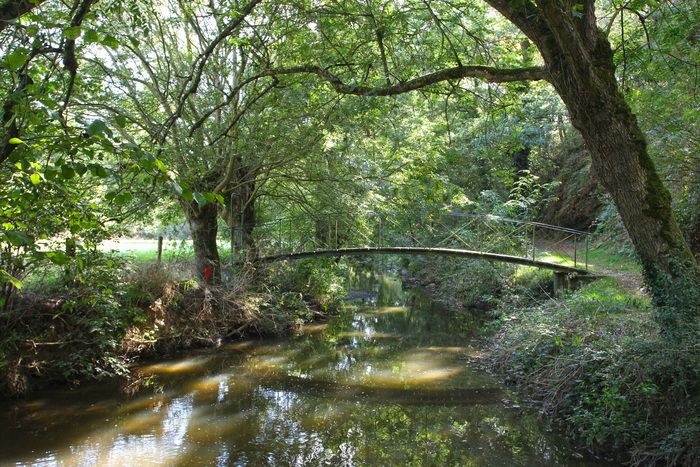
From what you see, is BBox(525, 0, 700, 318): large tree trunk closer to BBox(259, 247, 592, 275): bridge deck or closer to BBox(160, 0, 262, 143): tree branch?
BBox(160, 0, 262, 143): tree branch

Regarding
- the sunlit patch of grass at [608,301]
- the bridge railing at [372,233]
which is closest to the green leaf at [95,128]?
the sunlit patch of grass at [608,301]

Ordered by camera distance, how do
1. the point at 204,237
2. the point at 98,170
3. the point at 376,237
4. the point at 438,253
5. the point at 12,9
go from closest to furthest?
the point at 98,170
the point at 12,9
the point at 204,237
the point at 438,253
the point at 376,237

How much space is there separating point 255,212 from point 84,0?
1201cm

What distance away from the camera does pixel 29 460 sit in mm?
5711

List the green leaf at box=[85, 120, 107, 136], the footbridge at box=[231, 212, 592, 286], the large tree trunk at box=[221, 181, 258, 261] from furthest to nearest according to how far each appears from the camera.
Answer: the large tree trunk at box=[221, 181, 258, 261], the footbridge at box=[231, 212, 592, 286], the green leaf at box=[85, 120, 107, 136]

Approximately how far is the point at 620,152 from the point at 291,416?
5532 millimetres

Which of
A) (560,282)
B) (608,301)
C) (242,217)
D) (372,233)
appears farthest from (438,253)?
(242,217)

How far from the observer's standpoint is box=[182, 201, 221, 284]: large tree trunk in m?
12.3

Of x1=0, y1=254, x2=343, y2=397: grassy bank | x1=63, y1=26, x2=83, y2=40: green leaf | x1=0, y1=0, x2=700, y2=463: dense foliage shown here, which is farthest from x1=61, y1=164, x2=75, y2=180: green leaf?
x1=0, y1=254, x2=343, y2=397: grassy bank

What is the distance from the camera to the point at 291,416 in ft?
24.1

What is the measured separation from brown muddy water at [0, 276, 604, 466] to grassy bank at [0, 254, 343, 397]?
0.38 metres

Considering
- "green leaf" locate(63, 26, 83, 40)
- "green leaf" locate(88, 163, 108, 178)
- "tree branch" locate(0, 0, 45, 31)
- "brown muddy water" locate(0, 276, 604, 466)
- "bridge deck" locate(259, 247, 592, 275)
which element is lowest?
"brown muddy water" locate(0, 276, 604, 466)

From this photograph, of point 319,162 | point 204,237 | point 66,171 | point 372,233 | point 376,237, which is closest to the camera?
point 66,171

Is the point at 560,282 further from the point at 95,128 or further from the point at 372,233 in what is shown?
the point at 95,128
